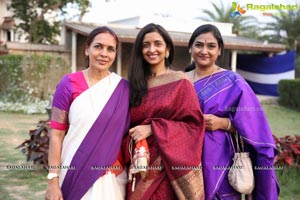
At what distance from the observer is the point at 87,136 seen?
2053mm

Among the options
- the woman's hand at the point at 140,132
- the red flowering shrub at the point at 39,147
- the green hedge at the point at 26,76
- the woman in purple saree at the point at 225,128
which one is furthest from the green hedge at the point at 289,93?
the woman's hand at the point at 140,132

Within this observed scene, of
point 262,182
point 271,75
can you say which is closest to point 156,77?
point 262,182

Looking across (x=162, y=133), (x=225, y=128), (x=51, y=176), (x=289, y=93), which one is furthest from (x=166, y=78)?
(x=289, y=93)

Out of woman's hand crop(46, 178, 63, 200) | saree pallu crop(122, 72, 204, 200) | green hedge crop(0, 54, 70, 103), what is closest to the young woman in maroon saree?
saree pallu crop(122, 72, 204, 200)

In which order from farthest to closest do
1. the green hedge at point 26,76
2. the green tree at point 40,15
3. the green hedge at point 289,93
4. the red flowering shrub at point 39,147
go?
the green tree at point 40,15, the green hedge at point 289,93, the green hedge at point 26,76, the red flowering shrub at point 39,147

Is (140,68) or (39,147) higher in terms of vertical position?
(140,68)

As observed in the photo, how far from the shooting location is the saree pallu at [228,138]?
2.15m

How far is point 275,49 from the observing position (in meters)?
14.4

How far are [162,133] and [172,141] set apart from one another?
77mm

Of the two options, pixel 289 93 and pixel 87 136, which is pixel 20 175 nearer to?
pixel 87 136

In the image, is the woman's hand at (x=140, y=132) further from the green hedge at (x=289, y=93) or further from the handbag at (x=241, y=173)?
the green hedge at (x=289, y=93)

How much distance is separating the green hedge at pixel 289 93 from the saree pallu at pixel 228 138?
1149 centimetres

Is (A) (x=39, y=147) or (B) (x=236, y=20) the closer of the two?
(A) (x=39, y=147)

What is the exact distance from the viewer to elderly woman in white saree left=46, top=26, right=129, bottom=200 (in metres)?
2.05
